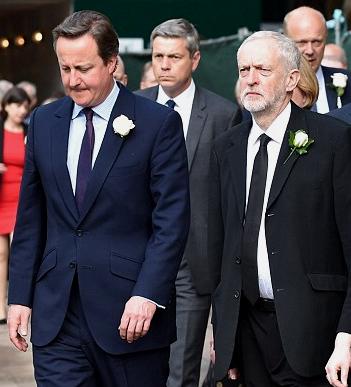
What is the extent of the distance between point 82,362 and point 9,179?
6.32 meters

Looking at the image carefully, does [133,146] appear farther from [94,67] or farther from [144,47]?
[144,47]

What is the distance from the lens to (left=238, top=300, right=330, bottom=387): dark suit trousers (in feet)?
16.4

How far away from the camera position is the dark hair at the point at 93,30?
5094mm

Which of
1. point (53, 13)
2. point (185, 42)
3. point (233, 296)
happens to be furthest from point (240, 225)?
point (53, 13)

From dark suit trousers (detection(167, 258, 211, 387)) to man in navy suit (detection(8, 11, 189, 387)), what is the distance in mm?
1954

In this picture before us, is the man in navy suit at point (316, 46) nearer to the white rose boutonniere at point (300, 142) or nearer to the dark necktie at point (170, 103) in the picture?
the dark necktie at point (170, 103)

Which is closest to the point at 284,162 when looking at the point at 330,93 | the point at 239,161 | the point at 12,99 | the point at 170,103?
the point at 239,161

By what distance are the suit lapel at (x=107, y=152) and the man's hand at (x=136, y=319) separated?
43cm

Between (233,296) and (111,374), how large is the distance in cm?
63

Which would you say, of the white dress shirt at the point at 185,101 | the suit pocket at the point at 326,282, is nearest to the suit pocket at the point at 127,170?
the suit pocket at the point at 326,282

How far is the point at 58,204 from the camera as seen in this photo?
205 inches

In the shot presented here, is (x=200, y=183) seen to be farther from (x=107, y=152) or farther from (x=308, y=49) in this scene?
(x=107, y=152)

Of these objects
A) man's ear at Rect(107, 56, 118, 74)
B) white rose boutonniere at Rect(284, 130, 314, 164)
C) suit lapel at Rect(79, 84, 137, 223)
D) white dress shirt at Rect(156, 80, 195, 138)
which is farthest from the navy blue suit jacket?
white dress shirt at Rect(156, 80, 195, 138)

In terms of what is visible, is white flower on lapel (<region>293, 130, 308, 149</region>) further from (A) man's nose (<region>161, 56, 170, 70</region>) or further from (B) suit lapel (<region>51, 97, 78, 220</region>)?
(A) man's nose (<region>161, 56, 170, 70</region>)
